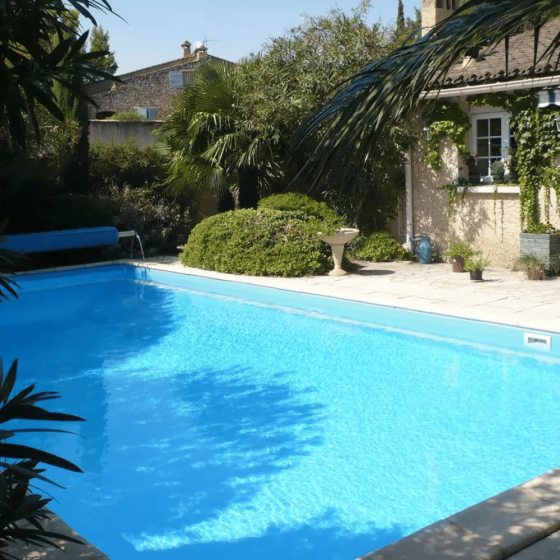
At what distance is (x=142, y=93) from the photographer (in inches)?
1476

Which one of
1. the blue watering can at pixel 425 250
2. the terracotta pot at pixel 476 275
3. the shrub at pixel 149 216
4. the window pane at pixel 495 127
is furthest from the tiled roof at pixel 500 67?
the shrub at pixel 149 216

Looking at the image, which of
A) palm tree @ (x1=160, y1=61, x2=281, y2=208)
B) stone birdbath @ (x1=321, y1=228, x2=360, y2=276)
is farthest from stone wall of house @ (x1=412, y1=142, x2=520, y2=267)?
palm tree @ (x1=160, y1=61, x2=281, y2=208)

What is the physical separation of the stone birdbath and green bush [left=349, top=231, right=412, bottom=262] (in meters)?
1.39

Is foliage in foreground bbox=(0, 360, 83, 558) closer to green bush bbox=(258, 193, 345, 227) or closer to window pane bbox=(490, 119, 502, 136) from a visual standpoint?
green bush bbox=(258, 193, 345, 227)

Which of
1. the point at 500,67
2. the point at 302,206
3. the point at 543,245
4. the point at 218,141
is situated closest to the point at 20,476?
the point at 543,245

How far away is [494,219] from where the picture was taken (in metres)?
13.5

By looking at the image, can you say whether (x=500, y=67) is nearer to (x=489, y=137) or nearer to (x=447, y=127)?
(x=489, y=137)

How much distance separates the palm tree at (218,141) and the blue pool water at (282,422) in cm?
433

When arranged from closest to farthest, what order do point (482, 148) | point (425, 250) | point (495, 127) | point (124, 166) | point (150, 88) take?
point (495, 127)
point (482, 148)
point (425, 250)
point (124, 166)
point (150, 88)

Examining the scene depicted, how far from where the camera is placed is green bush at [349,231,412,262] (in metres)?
14.7

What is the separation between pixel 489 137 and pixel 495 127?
0.71 feet

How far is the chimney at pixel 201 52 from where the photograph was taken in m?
37.6

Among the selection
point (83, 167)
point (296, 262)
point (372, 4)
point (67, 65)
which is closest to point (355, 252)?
point (296, 262)

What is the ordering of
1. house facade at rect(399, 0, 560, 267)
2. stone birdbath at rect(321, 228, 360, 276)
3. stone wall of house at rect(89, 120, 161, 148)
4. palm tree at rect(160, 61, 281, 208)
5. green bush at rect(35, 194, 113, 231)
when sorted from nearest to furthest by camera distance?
house facade at rect(399, 0, 560, 267), stone birdbath at rect(321, 228, 360, 276), palm tree at rect(160, 61, 281, 208), green bush at rect(35, 194, 113, 231), stone wall of house at rect(89, 120, 161, 148)
